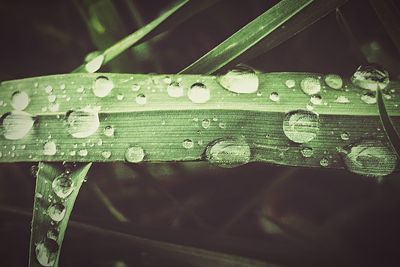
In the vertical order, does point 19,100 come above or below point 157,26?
below

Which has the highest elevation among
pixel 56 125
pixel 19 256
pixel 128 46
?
pixel 128 46

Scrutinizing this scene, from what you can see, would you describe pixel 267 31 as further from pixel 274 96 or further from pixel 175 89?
pixel 175 89

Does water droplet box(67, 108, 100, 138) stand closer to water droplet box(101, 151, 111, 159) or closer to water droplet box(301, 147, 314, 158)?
water droplet box(101, 151, 111, 159)

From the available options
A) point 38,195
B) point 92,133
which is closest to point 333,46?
point 92,133

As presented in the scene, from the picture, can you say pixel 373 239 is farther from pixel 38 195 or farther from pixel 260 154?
pixel 38 195

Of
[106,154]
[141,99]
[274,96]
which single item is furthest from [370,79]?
[106,154]

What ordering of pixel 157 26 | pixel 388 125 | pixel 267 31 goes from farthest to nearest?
pixel 157 26 → pixel 267 31 → pixel 388 125

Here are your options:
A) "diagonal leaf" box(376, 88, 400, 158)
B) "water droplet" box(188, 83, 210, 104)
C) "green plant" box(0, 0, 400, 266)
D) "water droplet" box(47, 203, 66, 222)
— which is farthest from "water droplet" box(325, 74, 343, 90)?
"water droplet" box(47, 203, 66, 222)
